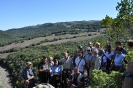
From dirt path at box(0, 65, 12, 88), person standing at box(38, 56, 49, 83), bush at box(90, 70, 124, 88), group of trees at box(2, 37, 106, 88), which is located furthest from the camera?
dirt path at box(0, 65, 12, 88)

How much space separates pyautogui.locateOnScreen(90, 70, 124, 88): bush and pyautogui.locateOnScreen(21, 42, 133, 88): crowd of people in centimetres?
254

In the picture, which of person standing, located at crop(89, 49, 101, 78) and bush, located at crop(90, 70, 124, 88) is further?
person standing, located at crop(89, 49, 101, 78)

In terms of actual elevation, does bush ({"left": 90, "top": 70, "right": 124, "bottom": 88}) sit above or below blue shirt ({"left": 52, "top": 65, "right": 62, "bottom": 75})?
above

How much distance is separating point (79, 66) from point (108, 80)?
409 centimetres

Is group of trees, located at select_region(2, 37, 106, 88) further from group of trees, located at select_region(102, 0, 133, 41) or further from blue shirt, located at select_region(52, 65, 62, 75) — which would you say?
blue shirt, located at select_region(52, 65, 62, 75)

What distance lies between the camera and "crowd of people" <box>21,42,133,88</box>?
306 inches

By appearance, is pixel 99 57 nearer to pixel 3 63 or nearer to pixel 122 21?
pixel 122 21

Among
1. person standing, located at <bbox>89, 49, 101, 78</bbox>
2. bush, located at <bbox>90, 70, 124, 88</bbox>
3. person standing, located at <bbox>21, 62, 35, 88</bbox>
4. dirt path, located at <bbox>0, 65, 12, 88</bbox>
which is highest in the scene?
bush, located at <bbox>90, 70, 124, 88</bbox>

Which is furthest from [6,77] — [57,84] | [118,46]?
[118,46]

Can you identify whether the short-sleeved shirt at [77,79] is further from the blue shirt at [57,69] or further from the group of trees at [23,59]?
the group of trees at [23,59]

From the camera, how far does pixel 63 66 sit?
31.6 ft

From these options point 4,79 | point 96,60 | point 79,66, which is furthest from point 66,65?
point 4,79

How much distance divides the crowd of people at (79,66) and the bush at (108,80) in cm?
254

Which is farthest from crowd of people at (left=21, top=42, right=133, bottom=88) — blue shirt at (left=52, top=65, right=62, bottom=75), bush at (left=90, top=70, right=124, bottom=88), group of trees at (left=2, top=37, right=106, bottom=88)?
group of trees at (left=2, top=37, right=106, bottom=88)
